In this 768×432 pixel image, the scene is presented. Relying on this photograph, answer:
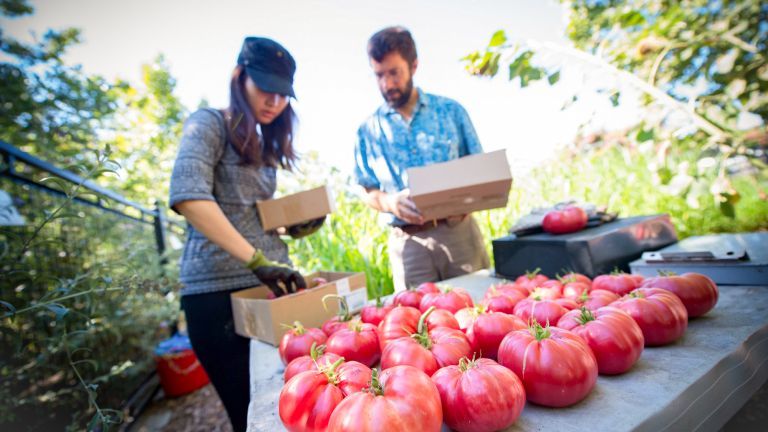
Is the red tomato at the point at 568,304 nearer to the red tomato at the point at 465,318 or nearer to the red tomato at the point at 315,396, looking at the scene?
the red tomato at the point at 465,318

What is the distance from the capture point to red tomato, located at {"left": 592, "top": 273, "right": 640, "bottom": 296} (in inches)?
47.9

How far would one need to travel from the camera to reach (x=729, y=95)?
242 centimetres

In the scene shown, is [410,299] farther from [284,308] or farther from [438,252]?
[438,252]

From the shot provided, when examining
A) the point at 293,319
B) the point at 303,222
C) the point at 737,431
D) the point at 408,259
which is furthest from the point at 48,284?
the point at 737,431

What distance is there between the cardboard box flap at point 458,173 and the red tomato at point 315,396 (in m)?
1.08

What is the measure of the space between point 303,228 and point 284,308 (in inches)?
33.2

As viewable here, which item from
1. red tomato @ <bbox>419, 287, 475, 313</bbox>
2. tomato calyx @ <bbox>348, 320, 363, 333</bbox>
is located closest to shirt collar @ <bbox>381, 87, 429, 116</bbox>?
red tomato @ <bbox>419, 287, 475, 313</bbox>

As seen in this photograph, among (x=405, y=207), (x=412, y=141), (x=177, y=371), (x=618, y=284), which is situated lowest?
(x=177, y=371)

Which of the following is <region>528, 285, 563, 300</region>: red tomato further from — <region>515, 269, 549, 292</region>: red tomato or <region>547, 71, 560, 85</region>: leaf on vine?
<region>547, 71, 560, 85</region>: leaf on vine

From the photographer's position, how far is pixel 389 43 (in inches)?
91.5

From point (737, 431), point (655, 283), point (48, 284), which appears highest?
point (48, 284)

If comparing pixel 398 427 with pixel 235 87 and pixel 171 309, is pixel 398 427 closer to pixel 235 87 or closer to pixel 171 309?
pixel 235 87

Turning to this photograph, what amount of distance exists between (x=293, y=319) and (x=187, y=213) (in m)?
0.65

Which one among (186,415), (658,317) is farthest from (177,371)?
(658,317)
